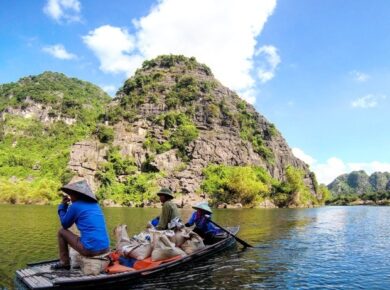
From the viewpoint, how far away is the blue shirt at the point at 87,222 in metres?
10.5

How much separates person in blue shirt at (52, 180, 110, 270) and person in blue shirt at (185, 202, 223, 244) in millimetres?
7691

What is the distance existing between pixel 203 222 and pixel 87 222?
8.89 meters

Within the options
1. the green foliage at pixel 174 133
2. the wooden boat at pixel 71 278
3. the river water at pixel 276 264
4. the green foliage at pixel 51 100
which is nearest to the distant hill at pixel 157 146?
the green foliage at pixel 174 133

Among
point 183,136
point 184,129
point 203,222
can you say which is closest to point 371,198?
point 184,129

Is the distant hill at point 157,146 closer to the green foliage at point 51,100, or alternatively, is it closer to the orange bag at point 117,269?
the green foliage at point 51,100

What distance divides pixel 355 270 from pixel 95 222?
11.2 meters

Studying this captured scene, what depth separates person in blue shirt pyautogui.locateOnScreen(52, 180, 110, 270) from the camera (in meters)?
10.5

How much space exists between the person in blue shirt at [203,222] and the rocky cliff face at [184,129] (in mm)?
75653

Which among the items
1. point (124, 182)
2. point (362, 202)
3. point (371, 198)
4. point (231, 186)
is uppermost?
point (124, 182)

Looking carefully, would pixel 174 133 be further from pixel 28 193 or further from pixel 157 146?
pixel 28 193

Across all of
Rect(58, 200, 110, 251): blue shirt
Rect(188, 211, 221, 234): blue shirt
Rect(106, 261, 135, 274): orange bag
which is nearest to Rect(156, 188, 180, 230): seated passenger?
Rect(188, 211, 221, 234): blue shirt

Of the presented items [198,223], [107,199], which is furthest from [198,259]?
[107,199]

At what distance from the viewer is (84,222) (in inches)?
413

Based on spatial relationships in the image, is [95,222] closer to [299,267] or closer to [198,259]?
[198,259]
